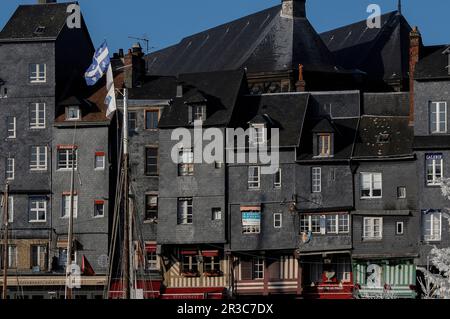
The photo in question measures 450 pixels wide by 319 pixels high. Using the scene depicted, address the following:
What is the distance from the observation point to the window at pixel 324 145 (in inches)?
2517

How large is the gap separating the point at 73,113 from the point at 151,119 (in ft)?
13.2

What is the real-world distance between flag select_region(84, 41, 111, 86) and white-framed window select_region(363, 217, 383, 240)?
48.2 feet

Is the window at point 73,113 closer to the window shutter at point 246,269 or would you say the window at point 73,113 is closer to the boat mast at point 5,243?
the boat mast at point 5,243

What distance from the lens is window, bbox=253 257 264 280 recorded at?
64875 millimetres

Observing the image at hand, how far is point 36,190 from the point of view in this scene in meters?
68.1

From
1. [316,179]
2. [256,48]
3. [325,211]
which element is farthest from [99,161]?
[256,48]

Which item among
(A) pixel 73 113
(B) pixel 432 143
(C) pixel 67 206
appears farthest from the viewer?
(A) pixel 73 113

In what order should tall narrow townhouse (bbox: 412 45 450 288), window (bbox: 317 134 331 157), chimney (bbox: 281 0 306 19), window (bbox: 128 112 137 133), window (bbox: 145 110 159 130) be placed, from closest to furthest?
tall narrow townhouse (bbox: 412 45 450 288) → window (bbox: 317 134 331 157) → window (bbox: 128 112 137 133) → window (bbox: 145 110 159 130) → chimney (bbox: 281 0 306 19)

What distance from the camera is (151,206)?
220 feet

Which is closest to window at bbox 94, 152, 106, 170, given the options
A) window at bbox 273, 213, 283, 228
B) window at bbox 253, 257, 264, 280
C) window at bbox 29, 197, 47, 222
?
window at bbox 29, 197, 47, 222

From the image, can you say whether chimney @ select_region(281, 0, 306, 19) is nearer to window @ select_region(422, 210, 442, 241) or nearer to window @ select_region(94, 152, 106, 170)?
window @ select_region(94, 152, 106, 170)

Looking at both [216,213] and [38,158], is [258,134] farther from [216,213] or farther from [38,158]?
[38,158]

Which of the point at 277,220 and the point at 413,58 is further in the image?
the point at 413,58

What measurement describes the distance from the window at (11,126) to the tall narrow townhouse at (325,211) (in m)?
15.0
